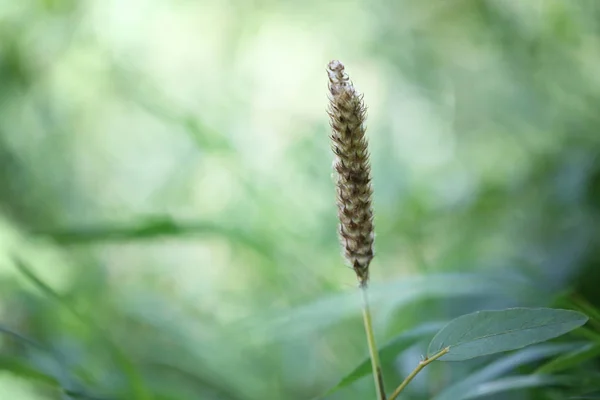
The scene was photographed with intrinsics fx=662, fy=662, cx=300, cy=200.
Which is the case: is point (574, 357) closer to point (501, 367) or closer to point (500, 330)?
point (501, 367)

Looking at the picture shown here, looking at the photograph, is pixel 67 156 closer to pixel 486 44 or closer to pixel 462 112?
pixel 462 112

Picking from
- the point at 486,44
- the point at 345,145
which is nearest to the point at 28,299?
the point at 345,145

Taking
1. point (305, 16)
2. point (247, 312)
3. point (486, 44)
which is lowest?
point (247, 312)

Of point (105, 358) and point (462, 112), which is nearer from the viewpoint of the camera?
point (105, 358)

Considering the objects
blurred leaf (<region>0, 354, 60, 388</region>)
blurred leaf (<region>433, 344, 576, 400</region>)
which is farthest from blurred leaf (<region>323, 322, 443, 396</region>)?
blurred leaf (<region>0, 354, 60, 388</region>)

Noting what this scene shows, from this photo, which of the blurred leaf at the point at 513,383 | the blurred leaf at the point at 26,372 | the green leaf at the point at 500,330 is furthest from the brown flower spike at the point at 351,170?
the blurred leaf at the point at 26,372

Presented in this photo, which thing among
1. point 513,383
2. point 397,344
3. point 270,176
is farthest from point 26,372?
point 270,176

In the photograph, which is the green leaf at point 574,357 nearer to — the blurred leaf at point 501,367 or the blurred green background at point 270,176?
the blurred leaf at point 501,367

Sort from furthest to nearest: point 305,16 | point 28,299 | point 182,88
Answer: point 305,16
point 182,88
point 28,299
